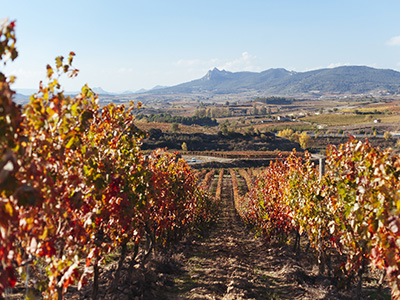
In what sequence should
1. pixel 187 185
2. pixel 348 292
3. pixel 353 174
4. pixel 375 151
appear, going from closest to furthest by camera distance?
pixel 375 151, pixel 353 174, pixel 348 292, pixel 187 185

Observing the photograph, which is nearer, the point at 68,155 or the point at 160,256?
the point at 68,155

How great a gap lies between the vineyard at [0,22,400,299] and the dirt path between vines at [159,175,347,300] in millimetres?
42

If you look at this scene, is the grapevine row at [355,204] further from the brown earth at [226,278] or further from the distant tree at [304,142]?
the distant tree at [304,142]

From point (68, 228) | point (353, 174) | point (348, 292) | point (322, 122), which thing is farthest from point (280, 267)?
point (322, 122)

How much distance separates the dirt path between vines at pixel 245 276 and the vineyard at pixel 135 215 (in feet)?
0.14

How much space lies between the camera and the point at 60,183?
378 centimetres

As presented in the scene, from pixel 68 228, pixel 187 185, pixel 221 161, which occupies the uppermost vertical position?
pixel 68 228

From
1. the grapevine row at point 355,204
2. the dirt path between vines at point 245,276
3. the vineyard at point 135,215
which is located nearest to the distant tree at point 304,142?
the vineyard at point 135,215

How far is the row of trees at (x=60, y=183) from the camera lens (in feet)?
8.03

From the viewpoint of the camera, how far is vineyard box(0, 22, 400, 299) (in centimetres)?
305

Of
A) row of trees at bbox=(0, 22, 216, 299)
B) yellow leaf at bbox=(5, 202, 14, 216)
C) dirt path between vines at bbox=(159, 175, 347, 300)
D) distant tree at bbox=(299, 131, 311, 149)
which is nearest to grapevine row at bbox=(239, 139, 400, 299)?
dirt path between vines at bbox=(159, 175, 347, 300)

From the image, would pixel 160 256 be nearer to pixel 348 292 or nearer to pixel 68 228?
pixel 348 292

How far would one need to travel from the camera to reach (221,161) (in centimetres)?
5878

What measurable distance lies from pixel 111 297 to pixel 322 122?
149045 millimetres
